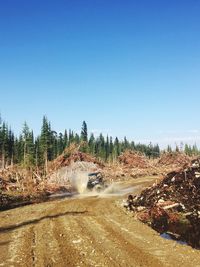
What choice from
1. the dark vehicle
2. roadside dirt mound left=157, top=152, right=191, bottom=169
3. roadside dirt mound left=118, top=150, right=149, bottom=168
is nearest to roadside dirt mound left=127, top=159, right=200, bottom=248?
the dark vehicle

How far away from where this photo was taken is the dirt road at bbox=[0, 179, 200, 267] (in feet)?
31.8

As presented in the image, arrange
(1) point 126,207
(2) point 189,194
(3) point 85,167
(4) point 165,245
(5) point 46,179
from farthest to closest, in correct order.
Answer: (3) point 85,167, (5) point 46,179, (1) point 126,207, (2) point 189,194, (4) point 165,245

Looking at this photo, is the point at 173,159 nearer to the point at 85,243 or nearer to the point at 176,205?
the point at 176,205

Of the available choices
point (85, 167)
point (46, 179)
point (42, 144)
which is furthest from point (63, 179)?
point (42, 144)

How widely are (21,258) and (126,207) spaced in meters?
10.5

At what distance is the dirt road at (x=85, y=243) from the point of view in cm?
970

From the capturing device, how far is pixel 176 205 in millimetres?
16844

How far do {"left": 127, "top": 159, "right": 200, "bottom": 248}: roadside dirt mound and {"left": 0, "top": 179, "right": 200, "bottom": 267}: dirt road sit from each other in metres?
1.04

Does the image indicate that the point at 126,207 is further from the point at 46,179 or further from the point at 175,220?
the point at 46,179

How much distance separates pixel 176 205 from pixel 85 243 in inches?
278

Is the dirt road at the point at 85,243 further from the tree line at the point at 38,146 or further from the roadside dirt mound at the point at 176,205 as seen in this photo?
the tree line at the point at 38,146

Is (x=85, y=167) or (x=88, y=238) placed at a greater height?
(x=85, y=167)

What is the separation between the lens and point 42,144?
79.1 metres

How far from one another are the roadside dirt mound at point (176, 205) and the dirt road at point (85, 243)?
104cm
